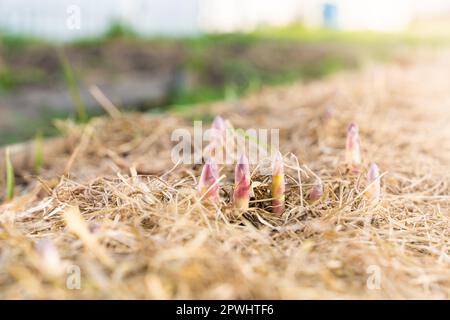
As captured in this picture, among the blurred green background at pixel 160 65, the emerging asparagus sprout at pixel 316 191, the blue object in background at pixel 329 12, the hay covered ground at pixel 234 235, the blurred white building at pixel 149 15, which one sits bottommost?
the hay covered ground at pixel 234 235

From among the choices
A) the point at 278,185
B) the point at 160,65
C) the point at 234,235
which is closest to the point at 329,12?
the point at 160,65

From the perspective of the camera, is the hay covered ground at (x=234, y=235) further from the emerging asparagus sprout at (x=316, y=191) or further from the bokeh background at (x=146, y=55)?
the bokeh background at (x=146, y=55)

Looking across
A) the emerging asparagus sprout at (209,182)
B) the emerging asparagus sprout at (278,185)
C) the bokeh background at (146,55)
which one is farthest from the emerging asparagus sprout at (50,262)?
the bokeh background at (146,55)

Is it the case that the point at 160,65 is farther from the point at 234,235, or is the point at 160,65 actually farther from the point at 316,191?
the point at 234,235

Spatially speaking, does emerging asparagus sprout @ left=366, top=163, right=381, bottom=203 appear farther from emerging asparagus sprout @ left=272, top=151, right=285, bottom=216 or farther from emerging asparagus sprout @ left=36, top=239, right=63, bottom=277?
emerging asparagus sprout @ left=36, top=239, right=63, bottom=277

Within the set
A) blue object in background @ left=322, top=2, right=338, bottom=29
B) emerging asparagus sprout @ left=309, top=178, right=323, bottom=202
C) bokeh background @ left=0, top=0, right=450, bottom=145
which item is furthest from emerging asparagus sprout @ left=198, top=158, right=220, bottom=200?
blue object in background @ left=322, top=2, right=338, bottom=29
